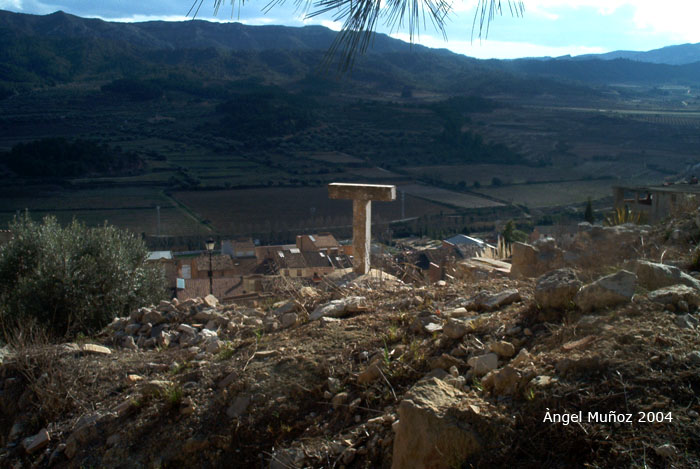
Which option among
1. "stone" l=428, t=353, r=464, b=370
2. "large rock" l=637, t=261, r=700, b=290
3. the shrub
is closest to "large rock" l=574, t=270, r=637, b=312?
"large rock" l=637, t=261, r=700, b=290

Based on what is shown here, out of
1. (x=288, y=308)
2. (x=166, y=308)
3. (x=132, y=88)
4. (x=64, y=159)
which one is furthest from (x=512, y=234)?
(x=132, y=88)

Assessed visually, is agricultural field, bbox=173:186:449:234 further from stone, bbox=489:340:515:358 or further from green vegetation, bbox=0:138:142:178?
stone, bbox=489:340:515:358

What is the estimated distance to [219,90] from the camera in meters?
75.9

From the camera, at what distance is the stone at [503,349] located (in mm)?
2717

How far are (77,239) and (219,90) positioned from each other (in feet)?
239

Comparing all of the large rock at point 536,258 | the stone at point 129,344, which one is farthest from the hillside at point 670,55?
the stone at point 129,344

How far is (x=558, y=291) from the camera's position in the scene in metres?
3.06

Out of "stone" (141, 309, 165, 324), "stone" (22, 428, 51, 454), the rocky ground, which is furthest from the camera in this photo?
"stone" (141, 309, 165, 324)

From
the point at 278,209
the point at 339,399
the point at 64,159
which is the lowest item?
the point at 278,209

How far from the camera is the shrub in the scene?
6309 millimetres

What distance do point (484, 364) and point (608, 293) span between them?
31.2 inches

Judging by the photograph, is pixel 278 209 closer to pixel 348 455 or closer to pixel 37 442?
pixel 37 442

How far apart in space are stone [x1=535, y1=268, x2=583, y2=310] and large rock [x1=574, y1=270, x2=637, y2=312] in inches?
3.8

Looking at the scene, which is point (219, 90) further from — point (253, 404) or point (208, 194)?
point (253, 404)
